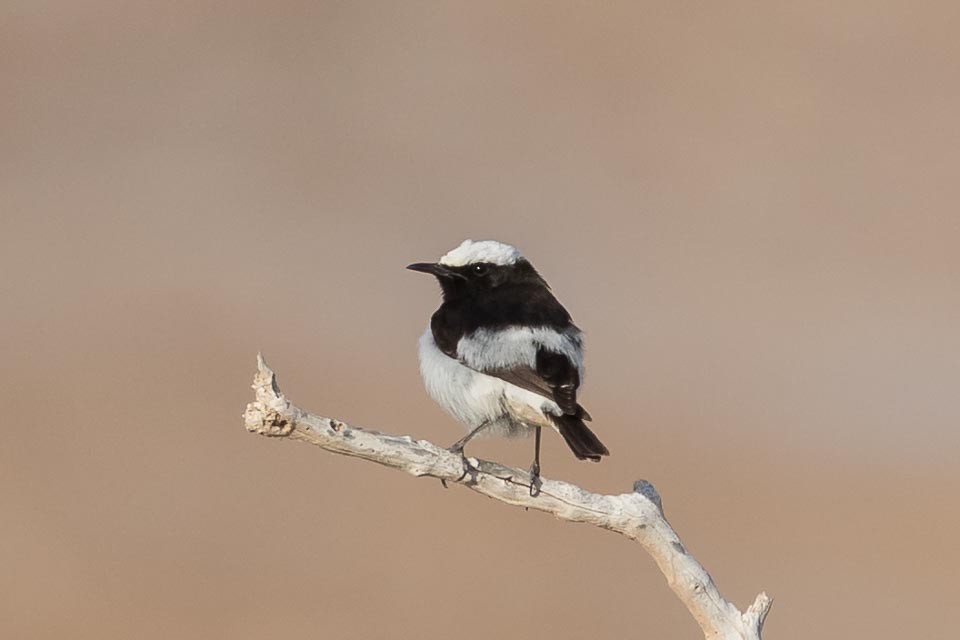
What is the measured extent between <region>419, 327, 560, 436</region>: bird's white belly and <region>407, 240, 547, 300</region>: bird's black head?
1.35ft

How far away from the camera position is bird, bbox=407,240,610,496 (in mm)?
6223

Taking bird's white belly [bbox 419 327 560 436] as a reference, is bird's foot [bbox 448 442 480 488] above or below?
below

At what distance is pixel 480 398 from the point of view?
256 inches

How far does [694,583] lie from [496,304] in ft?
6.09

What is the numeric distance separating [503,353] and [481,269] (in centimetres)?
90

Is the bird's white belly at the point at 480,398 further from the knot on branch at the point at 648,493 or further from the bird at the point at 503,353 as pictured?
the knot on branch at the point at 648,493

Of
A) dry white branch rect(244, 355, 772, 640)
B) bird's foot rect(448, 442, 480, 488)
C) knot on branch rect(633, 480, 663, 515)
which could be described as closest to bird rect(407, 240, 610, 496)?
knot on branch rect(633, 480, 663, 515)

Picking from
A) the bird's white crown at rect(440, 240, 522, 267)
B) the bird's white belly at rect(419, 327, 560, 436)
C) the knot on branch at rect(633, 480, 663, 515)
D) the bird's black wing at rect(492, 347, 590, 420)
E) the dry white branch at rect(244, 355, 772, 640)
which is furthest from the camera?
the bird's white crown at rect(440, 240, 522, 267)

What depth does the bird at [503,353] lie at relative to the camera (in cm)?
622

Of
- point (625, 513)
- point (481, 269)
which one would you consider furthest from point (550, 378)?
point (481, 269)

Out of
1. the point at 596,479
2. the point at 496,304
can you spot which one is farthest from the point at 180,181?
the point at 496,304

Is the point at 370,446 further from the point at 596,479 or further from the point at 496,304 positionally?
the point at 596,479

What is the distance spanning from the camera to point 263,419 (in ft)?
15.5

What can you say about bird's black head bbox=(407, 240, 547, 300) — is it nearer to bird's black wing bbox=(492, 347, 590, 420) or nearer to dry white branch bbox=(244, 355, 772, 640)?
bird's black wing bbox=(492, 347, 590, 420)
